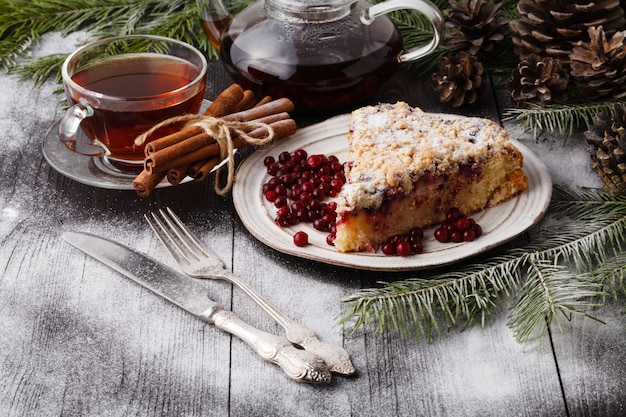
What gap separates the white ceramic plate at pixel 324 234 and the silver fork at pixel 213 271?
109mm

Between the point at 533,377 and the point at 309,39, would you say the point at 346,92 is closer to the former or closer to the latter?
the point at 309,39

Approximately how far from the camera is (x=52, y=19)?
2551mm

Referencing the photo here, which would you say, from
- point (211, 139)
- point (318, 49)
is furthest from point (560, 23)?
point (211, 139)

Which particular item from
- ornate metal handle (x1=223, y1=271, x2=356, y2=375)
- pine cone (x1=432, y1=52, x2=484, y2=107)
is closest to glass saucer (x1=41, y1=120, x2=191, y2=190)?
ornate metal handle (x1=223, y1=271, x2=356, y2=375)

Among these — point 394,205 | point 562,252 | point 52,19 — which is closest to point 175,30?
point 52,19

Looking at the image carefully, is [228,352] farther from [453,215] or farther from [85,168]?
[85,168]

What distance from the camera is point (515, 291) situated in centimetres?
157

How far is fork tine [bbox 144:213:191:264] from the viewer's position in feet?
5.42

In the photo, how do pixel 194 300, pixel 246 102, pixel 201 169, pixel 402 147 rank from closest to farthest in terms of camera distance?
pixel 194 300 < pixel 402 147 < pixel 201 169 < pixel 246 102

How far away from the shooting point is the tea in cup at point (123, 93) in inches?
70.1

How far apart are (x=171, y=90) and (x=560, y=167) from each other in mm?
968

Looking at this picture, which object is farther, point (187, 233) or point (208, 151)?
point (208, 151)

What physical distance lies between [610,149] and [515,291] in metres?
0.45

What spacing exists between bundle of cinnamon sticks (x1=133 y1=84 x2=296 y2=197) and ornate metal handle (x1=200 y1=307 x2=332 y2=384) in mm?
418
